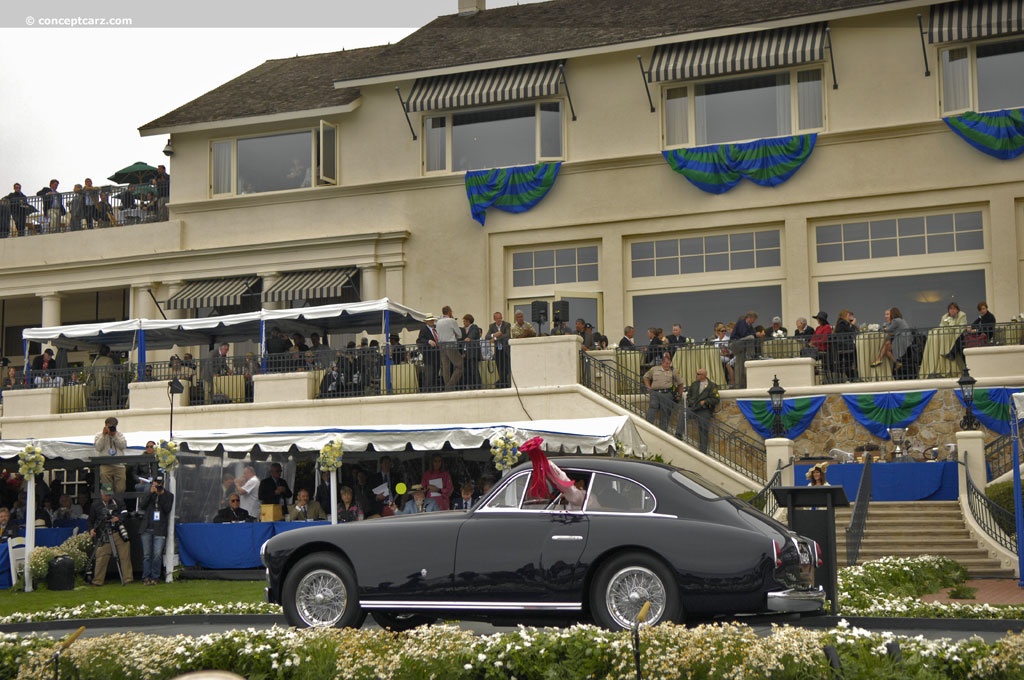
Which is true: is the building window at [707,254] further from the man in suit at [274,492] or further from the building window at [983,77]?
the man in suit at [274,492]

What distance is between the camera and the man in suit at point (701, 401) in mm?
24688

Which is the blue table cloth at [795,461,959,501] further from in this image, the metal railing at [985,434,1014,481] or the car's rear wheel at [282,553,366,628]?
the car's rear wheel at [282,553,366,628]

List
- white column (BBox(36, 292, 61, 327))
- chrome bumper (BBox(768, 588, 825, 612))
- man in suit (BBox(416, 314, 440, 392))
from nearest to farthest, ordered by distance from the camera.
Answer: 1. chrome bumper (BBox(768, 588, 825, 612))
2. man in suit (BBox(416, 314, 440, 392))
3. white column (BBox(36, 292, 61, 327))

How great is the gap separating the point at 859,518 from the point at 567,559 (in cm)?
981

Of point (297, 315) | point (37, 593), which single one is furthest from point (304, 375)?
point (37, 593)

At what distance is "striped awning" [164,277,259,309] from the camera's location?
112 feet

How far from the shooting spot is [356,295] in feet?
110

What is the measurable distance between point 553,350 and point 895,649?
16.7 m

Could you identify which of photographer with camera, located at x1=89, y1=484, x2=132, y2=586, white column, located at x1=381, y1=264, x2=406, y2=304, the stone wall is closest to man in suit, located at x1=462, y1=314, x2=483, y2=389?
the stone wall

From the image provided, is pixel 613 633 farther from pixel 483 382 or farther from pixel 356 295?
pixel 356 295

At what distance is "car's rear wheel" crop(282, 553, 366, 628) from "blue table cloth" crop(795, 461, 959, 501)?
11827 millimetres

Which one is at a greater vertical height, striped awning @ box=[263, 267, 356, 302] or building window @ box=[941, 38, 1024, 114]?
building window @ box=[941, 38, 1024, 114]

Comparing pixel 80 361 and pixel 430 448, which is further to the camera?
pixel 80 361

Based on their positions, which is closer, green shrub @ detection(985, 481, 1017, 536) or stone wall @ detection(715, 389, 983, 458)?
green shrub @ detection(985, 481, 1017, 536)
